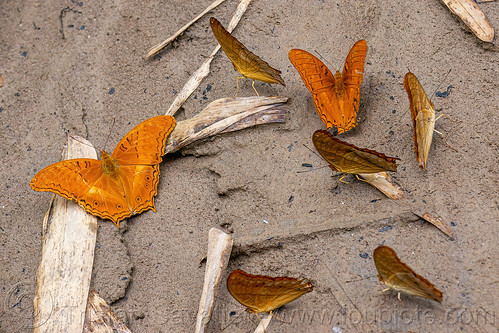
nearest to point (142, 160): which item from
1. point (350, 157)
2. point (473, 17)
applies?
point (350, 157)

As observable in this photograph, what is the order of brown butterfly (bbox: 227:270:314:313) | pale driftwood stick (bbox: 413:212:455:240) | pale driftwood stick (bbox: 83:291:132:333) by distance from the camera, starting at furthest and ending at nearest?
pale driftwood stick (bbox: 83:291:132:333) → pale driftwood stick (bbox: 413:212:455:240) → brown butterfly (bbox: 227:270:314:313)

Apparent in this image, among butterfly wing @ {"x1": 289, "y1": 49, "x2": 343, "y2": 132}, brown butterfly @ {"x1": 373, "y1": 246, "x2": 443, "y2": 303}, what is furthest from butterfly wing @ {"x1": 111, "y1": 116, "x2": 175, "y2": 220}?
brown butterfly @ {"x1": 373, "y1": 246, "x2": 443, "y2": 303}

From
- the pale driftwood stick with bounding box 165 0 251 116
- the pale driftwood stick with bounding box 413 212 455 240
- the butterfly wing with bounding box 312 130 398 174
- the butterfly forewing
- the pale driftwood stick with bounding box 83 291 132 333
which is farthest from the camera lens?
the pale driftwood stick with bounding box 165 0 251 116

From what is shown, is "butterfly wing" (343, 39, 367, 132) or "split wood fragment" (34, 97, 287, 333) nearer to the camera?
"split wood fragment" (34, 97, 287, 333)

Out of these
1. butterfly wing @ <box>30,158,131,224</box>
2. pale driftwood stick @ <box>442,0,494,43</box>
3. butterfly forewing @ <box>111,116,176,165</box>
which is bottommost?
butterfly wing @ <box>30,158,131,224</box>

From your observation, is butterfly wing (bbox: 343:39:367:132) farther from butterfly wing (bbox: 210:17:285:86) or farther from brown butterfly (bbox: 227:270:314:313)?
brown butterfly (bbox: 227:270:314:313)

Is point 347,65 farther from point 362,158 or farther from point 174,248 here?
point 174,248
